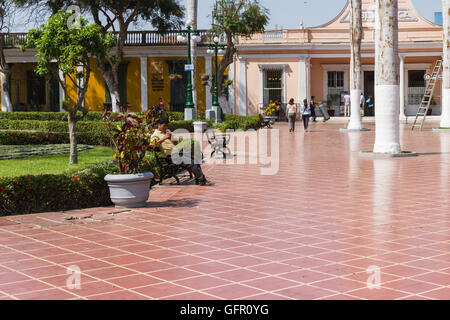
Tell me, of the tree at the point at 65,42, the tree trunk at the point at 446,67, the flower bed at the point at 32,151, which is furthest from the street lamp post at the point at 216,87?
the tree at the point at 65,42

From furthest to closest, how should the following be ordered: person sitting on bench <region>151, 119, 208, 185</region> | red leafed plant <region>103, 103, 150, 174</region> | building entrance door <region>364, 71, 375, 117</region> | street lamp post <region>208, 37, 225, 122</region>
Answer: building entrance door <region>364, 71, 375, 117</region> < street lamp post <region>208, 37, 225, 122</region> < person sitting on bench <region>151, 119, 208, 185</region> < red leafed plant <region>103, 103, 150, 174</region>

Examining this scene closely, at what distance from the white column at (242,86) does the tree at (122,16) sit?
3.95 metres

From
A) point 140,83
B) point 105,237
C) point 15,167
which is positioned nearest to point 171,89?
point 140,83

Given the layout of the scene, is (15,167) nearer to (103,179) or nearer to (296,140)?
(103,179)

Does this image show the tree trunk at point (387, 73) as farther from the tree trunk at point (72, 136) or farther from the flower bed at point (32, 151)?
the flower bed at point (32, 151)

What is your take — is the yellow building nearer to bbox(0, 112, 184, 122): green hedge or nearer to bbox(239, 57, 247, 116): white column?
bbox(239, 57, 247, 116): white column

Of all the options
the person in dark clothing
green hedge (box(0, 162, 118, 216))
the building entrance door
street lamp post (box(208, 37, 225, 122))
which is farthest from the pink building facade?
green hedge (box(0, 162, 118, 216))

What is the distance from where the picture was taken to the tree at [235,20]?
3331 cm

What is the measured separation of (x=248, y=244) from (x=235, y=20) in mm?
27397

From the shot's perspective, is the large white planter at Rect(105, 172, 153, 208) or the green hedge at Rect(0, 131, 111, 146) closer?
the large white planter at Rect(105, 172, 153, 208)

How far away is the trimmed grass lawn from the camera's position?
12625mm

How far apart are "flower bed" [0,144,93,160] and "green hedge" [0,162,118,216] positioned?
21.8ft

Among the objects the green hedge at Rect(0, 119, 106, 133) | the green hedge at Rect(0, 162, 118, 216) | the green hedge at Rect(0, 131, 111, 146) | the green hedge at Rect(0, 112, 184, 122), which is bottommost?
the green hedge at Rect(0, 162, 118, 216)

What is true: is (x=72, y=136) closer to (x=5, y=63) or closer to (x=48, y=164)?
(x=48, y=164)
